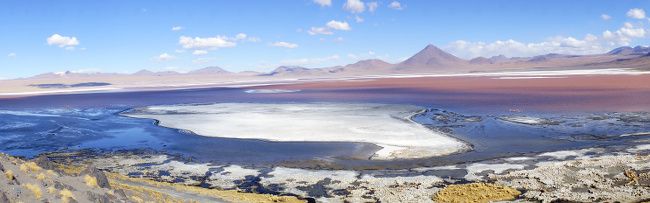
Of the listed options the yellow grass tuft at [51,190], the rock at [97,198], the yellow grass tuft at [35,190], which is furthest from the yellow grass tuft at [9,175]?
the rock at [97,198]

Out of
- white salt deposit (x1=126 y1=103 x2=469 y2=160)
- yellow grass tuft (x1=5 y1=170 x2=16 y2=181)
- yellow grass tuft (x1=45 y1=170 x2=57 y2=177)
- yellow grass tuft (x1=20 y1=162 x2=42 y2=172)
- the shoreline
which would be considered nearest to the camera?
yellow grass tuft (x1=5 y1=170 x2=16 y2=181)

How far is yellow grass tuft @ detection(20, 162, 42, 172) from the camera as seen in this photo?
30.1 ft

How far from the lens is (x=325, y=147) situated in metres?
20.1

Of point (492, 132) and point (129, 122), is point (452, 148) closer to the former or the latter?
point (492, 132)

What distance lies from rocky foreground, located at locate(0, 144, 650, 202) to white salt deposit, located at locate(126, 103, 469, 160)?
125 inches

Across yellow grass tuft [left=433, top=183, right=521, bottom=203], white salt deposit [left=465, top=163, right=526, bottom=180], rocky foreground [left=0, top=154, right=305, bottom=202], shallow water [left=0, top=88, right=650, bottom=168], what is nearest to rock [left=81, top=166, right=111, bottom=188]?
rocky foreground [left=0, top=154, right=305, bottom=202]

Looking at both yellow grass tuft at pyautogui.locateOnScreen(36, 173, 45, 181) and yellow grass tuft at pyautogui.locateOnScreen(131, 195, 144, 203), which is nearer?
yellow grass tuft at pyautogui.locateOnScreen(36, 173, 45, 181)

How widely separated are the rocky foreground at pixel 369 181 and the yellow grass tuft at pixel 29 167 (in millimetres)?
18

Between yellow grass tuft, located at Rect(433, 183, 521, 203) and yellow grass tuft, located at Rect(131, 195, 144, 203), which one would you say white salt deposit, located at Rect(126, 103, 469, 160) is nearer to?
yellow grass tuft, located at Rect(433, 183, 521, 203)

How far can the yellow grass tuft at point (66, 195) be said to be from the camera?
8219mm

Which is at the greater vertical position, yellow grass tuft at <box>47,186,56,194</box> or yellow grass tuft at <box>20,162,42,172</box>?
yellow grass tuft at <box>20,162,42,172</box>

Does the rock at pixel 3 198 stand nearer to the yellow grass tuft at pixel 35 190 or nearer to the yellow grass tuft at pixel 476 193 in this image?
the yellow grass tuft at pixel 35 190

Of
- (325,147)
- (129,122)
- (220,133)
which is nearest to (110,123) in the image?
(129,122)

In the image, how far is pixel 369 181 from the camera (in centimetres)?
1431
